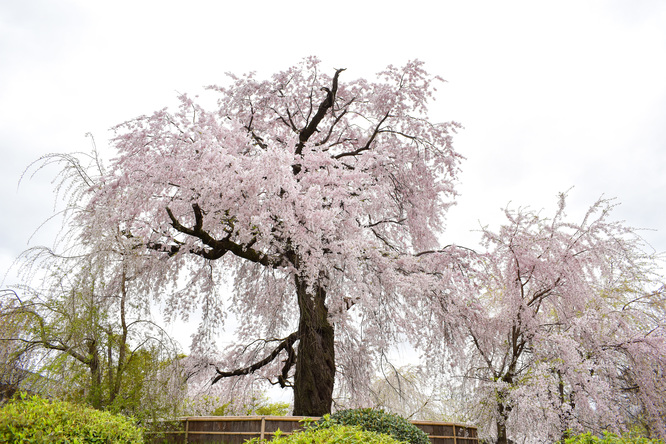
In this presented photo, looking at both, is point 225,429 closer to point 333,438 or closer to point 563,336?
point 333,438

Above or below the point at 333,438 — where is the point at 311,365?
above

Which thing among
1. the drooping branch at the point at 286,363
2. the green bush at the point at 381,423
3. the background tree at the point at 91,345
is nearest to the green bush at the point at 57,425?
the background tree at the point at 91,345

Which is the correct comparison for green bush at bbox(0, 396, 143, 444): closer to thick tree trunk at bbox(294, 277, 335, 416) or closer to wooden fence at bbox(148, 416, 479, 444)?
wooden fence at bbox(148, 416, 479, 444)

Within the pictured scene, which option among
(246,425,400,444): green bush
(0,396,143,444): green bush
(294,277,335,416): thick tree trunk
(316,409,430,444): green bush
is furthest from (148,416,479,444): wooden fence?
(246,425,400,444): green bush

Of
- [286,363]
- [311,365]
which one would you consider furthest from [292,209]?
[286,363]

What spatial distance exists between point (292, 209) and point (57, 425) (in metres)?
4.30

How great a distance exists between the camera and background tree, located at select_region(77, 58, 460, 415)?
25.7 feet

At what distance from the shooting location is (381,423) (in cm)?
743

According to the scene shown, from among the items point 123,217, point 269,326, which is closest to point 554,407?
point 269,326

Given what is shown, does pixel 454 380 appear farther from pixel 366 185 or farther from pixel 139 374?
pixel 139 374

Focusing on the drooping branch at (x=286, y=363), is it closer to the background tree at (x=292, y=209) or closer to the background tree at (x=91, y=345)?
the background tree at (x=292, y=209)

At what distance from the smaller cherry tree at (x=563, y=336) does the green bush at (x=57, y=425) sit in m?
6.74

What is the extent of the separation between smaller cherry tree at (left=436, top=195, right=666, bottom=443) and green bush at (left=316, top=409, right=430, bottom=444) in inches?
94.5

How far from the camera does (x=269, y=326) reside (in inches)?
463
